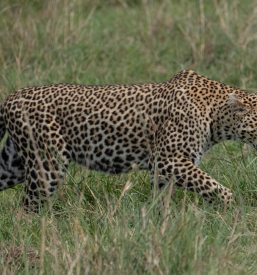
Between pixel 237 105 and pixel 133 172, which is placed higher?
pixel 237 105

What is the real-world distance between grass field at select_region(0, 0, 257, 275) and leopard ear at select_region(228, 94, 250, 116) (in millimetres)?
499

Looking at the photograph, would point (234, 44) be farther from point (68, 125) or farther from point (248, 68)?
point (68, 125)

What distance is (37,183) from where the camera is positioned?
252 inches

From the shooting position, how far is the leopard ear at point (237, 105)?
617 cm

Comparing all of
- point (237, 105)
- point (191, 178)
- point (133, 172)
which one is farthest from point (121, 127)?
point (237, 105)

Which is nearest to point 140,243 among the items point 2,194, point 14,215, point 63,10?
point 14,215

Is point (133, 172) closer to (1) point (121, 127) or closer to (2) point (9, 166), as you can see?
(1) point (121, 127)

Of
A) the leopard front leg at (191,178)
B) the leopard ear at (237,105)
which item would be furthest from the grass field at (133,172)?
the leopard ear at (237,105)

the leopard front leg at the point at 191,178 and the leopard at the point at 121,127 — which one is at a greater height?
the leopard at the point at 121,127

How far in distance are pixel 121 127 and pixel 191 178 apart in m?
0.90

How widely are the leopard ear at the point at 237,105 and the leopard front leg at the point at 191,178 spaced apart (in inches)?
26.2

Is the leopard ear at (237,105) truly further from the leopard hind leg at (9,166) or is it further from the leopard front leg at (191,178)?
the leopard hind leg at (9,166)

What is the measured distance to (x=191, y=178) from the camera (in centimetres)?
602

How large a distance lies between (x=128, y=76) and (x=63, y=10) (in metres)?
1.78
